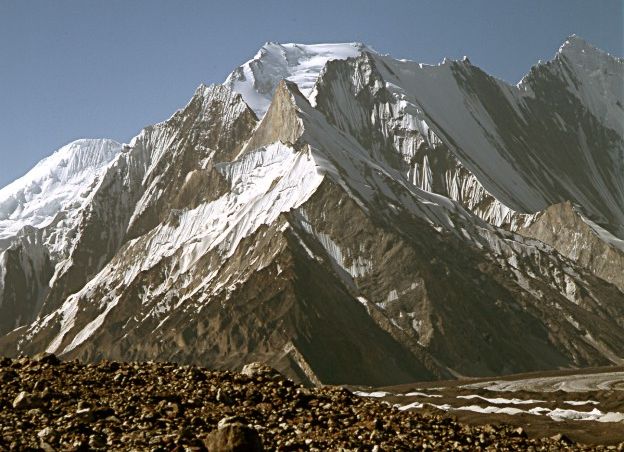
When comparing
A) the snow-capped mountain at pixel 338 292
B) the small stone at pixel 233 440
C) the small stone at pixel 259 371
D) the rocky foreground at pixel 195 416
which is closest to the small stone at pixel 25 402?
the rocky foreground at pixel 195 416

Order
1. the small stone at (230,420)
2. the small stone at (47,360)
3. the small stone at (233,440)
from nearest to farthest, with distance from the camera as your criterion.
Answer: the small stone at (233,440), the small stone at (230,420), the small stone at (47,360)

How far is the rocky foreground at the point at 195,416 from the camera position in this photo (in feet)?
59.9

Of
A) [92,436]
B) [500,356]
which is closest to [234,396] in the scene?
[92,436]

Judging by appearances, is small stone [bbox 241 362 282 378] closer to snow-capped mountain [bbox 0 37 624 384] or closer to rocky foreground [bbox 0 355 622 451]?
rocky foreground [bbox 0 355 622 451]

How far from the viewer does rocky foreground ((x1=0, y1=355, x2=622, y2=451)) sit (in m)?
18.2

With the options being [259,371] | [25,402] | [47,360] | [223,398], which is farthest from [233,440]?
[47,360]

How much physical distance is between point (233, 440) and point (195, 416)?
3406 millimetres

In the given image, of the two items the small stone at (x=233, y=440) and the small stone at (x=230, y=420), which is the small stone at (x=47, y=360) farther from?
the small stone at (x=233, y=440)

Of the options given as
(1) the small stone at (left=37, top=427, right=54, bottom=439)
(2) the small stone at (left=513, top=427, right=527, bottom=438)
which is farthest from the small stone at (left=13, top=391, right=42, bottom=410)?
(2) the small stone at (left=513, top=427, right=527, bottom=438)

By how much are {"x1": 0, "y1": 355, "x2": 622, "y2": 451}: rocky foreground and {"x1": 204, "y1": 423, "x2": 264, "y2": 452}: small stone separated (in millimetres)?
17

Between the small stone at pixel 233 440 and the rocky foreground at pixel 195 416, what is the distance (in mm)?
17

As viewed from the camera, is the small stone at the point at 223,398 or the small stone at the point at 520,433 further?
the small stone at the point at 520,433

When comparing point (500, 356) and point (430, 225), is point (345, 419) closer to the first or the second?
point (500, 356)

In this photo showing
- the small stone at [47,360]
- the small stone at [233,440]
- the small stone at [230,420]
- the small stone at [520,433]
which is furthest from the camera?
the small stone at [47,360]
